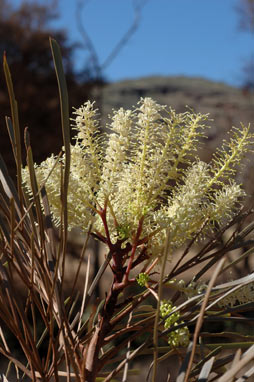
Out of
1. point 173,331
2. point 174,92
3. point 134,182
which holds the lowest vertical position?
point 173,331

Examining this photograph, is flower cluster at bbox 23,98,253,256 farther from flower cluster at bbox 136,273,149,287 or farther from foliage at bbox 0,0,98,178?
foliage at bbox 0,0,98,178

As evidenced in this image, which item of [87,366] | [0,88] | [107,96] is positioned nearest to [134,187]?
[87,366]

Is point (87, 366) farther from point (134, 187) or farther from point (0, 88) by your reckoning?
point (0, 88)

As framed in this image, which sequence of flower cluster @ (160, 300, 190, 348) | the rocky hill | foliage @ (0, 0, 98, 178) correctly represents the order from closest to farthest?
flower cluster @ (160, 300, 190, 348), foliage @ (0, 0, 98, 178), the rocky hill

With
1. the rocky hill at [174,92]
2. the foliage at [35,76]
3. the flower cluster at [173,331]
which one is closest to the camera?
the flower cluster at [173,331]

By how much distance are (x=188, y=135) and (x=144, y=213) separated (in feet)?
0.24

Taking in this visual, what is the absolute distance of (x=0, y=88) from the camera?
11.6 ft

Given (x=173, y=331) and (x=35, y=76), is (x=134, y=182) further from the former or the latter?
(x=35, y=76)

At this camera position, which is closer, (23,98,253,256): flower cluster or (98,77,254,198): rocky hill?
(23,98,253,256): flower cluster

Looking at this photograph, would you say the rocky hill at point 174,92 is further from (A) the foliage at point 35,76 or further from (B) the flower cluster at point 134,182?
(B) the flower cluster at point 134,182

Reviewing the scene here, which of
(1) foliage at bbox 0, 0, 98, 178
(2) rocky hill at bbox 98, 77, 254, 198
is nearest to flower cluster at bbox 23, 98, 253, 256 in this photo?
(1) foliage at bbox 0, 0, 98, 178

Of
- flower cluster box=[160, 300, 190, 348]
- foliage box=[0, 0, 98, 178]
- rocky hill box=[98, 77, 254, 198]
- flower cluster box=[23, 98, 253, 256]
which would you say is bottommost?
flower cluster box=[160, 300, 190, 348]

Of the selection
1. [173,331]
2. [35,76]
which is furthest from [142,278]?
[35,76]

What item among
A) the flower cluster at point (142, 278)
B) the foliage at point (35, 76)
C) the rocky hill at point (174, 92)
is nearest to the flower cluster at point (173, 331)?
the flower cluster at point (142, 278)
